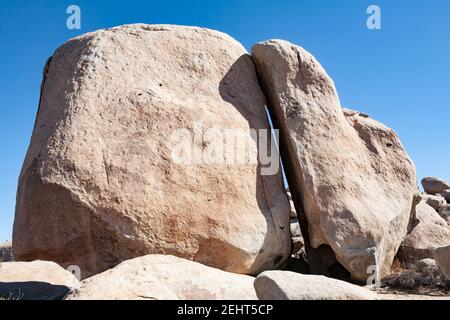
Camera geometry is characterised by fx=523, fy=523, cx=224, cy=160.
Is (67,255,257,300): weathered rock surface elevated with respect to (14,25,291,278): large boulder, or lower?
lower

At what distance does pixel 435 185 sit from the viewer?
23.0m

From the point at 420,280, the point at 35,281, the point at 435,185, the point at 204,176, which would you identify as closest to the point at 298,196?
the point at 204,176

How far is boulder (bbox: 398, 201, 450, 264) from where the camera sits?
8773 mm

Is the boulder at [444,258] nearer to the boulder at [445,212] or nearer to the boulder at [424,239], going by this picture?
the boulder at [424,239]

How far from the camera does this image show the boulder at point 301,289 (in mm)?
4297

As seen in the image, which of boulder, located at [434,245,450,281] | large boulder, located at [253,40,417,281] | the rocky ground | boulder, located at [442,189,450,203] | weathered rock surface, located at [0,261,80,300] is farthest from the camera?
boulder, located at [442,189,450,203]

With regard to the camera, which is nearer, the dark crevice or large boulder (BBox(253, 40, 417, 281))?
large boulder (BBox(253, 40, 417, 281))

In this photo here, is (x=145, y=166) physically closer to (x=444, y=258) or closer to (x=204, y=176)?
(x=204, y=176)

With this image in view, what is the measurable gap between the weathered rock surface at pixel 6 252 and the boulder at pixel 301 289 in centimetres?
1039

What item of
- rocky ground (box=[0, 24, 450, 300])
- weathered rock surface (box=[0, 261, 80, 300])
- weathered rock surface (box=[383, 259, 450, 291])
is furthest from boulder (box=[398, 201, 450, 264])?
weathered rock surface (box=[0, 261, 80, 300])

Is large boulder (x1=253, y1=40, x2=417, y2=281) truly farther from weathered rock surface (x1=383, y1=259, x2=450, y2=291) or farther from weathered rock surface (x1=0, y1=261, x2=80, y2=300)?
weathered rock surface (x1=0, y1=261, x2=80, y2=300)

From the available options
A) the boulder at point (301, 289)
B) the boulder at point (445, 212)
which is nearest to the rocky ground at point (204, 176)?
the boulder at point (301, 289)

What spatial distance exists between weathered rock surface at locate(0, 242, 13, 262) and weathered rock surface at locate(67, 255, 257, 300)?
897 cm

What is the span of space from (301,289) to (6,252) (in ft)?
43.2
